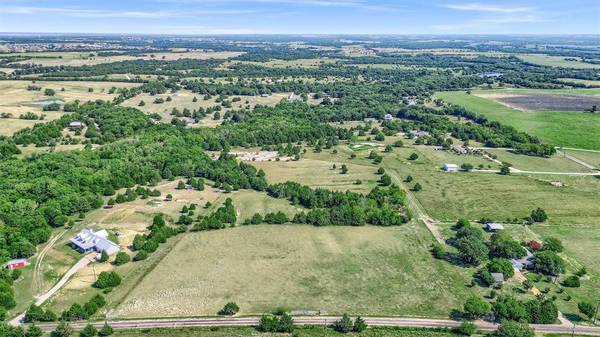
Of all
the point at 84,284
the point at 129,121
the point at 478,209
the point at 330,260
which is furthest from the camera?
the point at 129,121

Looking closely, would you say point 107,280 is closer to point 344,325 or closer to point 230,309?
point 230,309

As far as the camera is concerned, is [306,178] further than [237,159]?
No

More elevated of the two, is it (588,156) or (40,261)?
(588,156)

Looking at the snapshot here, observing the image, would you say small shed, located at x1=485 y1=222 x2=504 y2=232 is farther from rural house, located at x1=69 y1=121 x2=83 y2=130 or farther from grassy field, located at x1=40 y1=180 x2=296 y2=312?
rural house, located at x1=69 y1=121 x2=83 y2=130

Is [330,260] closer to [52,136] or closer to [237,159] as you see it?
[237,159]

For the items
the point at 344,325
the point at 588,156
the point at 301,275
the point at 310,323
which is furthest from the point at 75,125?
the point at 588,156

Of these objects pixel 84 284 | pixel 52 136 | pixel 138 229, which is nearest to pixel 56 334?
pixel 84 284
